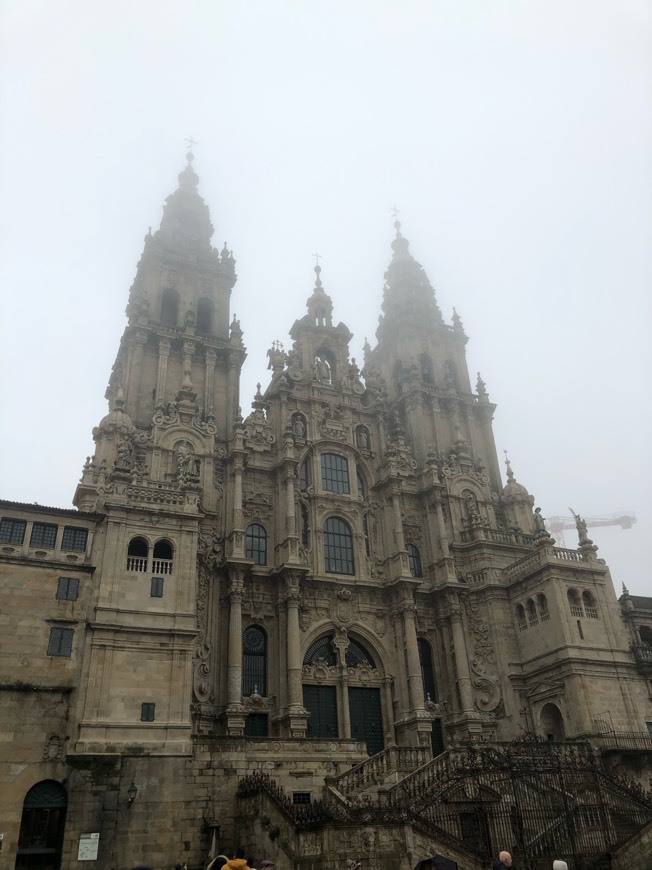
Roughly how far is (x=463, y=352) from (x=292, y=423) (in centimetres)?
1674

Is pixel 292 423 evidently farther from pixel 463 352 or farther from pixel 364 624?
pixel 463 352

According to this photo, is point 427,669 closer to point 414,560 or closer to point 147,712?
point 414,560

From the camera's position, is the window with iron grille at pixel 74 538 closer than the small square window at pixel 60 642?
No

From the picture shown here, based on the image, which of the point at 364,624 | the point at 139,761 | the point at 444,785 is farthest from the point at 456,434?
the point at 139,761

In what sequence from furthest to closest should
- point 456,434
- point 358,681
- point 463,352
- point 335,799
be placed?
point 463,352 < point 456,434 < point 358,681 < point 335,799

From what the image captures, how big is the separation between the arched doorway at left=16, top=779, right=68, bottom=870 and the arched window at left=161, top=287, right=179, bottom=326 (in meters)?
26.7

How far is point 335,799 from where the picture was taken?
24594 millimetres

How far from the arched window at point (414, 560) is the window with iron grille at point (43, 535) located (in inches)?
813

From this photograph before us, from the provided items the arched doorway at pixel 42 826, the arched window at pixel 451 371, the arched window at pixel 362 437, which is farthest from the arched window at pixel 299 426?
the arched doorway at pixel 42 826

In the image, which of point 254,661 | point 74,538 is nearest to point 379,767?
point 254,661

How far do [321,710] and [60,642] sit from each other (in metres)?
14.3

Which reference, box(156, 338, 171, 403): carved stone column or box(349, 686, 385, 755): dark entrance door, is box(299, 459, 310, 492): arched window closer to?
box(156, 338, 171, 403): carved stone column

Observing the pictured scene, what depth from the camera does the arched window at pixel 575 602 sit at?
37.5 m

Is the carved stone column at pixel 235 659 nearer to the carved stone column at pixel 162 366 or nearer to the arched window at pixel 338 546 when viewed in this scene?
the arched window at pixel 338 546
